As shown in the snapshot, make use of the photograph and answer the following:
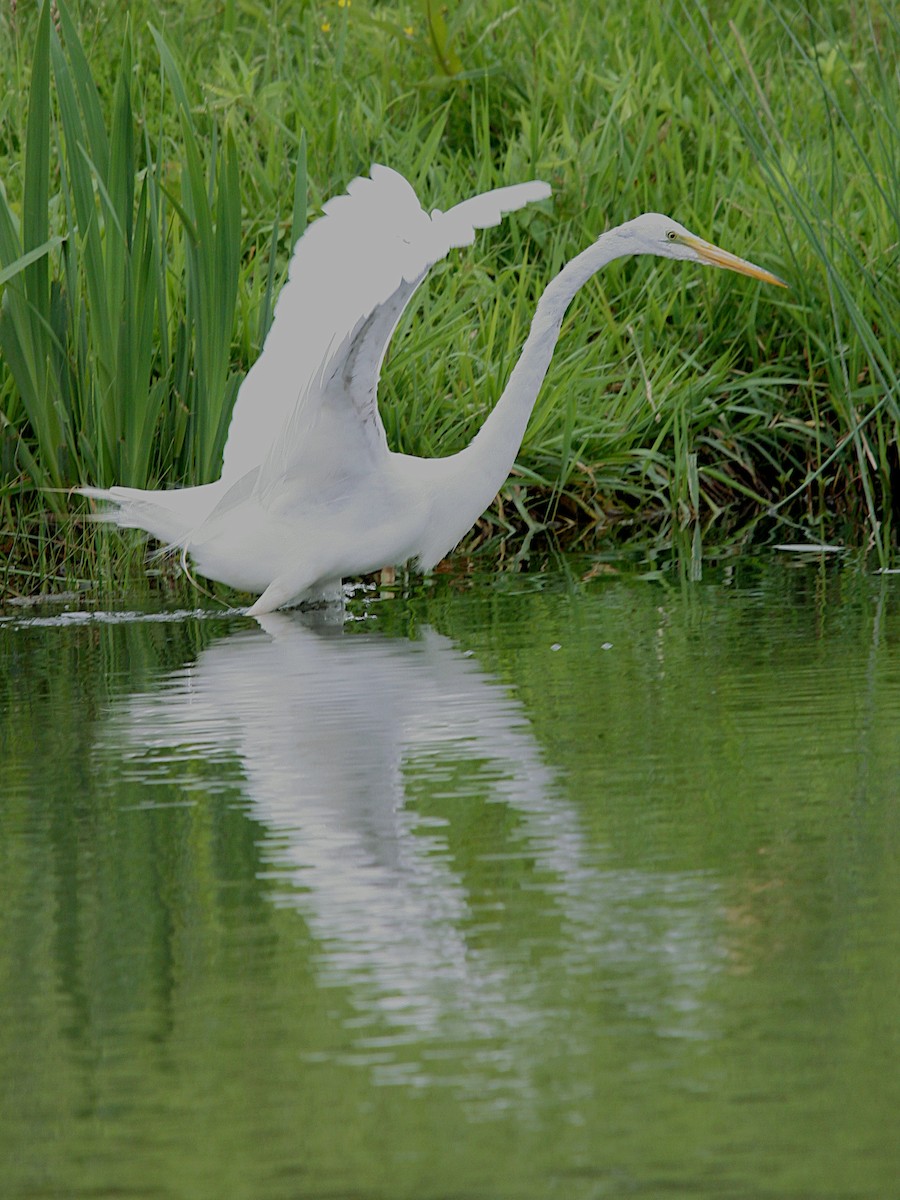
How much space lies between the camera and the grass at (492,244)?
500 cm

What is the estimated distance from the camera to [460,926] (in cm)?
230

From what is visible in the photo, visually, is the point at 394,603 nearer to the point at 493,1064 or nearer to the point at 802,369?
the point at 802,369

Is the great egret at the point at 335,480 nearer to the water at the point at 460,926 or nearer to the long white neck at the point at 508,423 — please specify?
the long white neck at the point at 508,423

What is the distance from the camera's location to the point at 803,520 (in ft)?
19.8

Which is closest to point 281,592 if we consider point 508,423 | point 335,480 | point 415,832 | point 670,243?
point 335,480

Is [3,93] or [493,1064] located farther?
[3,93]

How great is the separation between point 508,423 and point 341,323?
1015mm

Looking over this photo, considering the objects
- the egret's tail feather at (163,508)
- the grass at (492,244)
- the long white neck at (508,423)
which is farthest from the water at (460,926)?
the grass at (492,244)

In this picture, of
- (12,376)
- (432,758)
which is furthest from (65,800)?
(12,376)

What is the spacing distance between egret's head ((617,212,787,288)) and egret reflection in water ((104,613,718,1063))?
1.35 metres

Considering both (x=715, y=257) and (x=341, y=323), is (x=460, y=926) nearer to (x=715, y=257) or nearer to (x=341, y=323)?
(x=341, y=323)

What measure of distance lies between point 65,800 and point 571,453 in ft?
9.85

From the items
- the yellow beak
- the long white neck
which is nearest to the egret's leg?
the long white neck

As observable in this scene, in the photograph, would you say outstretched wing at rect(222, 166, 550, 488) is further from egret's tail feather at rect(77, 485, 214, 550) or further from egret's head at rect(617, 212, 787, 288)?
egret's head at rect(617, 212, 787, 288)
